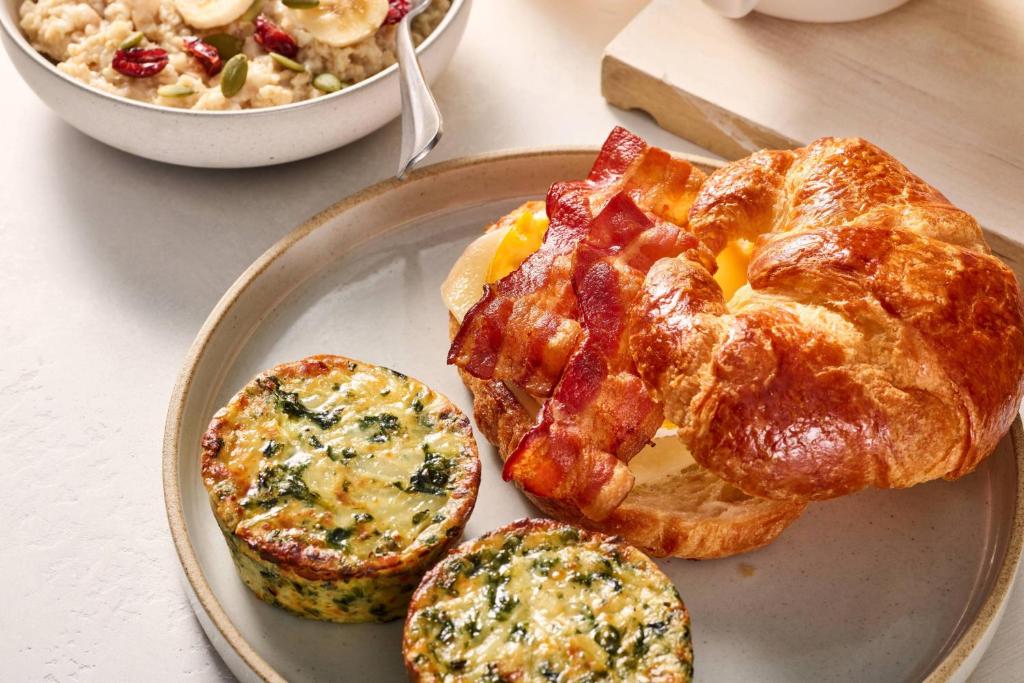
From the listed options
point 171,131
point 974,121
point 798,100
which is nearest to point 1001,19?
point 974,121

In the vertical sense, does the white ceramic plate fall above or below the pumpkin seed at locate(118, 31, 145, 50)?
below

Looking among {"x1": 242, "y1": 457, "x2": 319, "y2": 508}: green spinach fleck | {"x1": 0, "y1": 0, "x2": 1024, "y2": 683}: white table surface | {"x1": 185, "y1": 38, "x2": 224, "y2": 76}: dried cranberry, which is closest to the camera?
{"x1": 242, "y1": 457, "x2": 319, "y2": 508}: green spinach fleck

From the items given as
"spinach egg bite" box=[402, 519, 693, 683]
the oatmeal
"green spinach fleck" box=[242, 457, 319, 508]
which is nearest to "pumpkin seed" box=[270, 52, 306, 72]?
the oatmeal

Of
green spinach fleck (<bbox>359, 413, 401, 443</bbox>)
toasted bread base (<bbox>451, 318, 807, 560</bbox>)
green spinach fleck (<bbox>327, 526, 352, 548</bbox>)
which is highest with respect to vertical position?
green spinach fleck (<bbox>359, 413, 401, 443</bbox>)

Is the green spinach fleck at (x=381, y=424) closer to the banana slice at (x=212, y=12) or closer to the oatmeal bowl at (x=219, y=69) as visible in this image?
the oatmeal bowl at (x=219, y=69)

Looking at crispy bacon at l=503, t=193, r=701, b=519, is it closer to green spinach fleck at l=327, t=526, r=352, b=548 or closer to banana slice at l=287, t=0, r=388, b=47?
green spinach fleck at l=327, t=526, r=352, b=548

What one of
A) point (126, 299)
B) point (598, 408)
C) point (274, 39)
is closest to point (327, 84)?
point (274, 39)

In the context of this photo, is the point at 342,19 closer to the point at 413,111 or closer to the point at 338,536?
the point at 413,111
